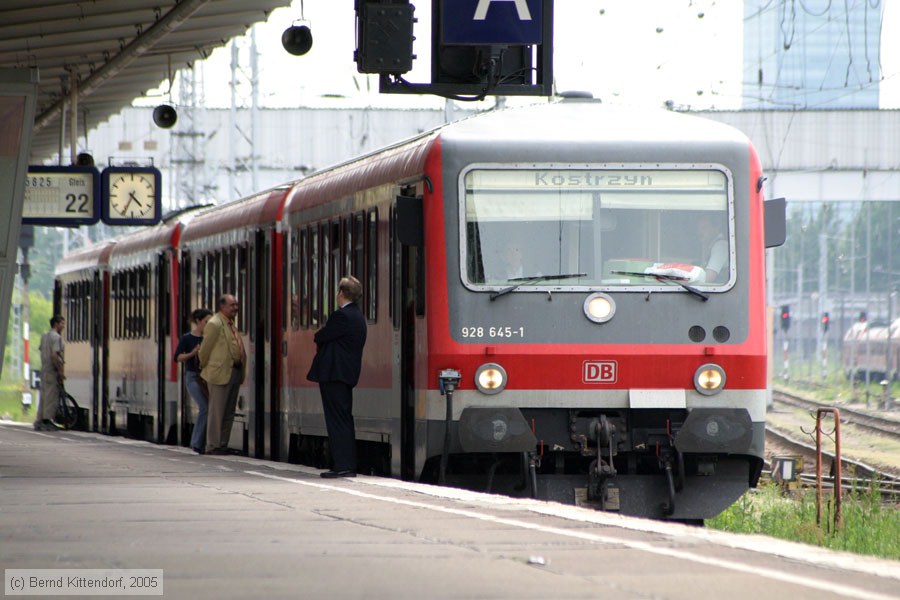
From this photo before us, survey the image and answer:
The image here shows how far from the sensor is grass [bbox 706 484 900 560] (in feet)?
47.7

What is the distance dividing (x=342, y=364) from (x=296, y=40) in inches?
294

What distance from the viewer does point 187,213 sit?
84.2 feet

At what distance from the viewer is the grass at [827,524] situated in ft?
47.7

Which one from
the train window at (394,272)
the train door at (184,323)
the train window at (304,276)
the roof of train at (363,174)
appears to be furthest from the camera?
the train door at (184,323)

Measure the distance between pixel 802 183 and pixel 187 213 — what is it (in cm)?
2408

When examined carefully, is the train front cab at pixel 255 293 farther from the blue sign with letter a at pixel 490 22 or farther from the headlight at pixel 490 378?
the headlight at pixel 490 378

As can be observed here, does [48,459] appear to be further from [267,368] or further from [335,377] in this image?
[335,377]

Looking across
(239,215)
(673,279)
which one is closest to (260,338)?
(239,215)

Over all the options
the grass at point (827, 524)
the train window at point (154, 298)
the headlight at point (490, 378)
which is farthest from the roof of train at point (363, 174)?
the train window at point (154, 298)

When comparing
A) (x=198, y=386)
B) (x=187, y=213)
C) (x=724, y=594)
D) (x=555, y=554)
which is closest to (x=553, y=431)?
(x=555, y=554)

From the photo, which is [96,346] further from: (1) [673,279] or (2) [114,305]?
(1) [673,279]

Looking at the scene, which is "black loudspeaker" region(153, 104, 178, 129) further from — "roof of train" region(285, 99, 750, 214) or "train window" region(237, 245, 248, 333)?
"roof of train" region(285, 99, 750, 214)

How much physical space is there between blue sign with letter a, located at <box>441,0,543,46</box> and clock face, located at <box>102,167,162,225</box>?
36.4 ft

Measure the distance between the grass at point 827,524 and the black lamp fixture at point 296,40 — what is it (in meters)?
7.01
